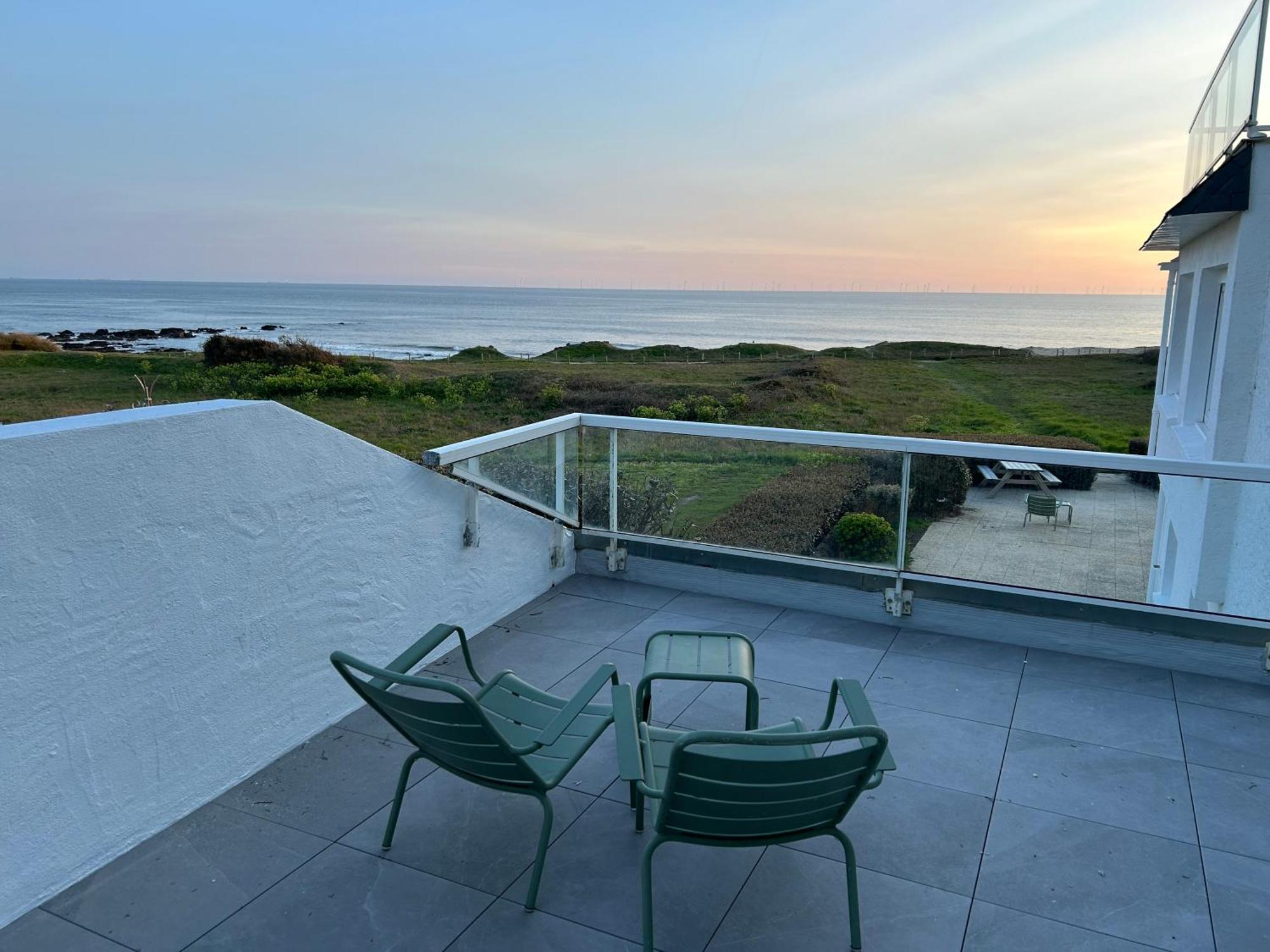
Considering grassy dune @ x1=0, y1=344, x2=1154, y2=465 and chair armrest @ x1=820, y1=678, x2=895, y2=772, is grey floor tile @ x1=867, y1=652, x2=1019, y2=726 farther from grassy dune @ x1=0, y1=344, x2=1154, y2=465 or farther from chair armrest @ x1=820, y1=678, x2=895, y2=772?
grassy dune @ x1=0, y1=344, x2=1154, y2=465

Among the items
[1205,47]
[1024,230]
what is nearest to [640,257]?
[1024,230]

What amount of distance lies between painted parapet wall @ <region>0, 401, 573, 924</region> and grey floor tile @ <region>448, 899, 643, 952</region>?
1374mm

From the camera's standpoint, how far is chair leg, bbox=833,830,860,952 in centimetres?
249

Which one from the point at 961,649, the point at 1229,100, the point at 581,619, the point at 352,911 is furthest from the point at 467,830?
the point at 1229,100

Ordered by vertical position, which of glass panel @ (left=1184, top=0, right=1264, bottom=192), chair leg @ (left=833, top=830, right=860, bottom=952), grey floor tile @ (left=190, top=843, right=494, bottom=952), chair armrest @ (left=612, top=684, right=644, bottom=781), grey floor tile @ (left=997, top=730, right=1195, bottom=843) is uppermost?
glass panel @ (left=1184, top=0, right=1264, bottom=192)

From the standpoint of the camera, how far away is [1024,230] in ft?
161

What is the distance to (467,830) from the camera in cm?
309

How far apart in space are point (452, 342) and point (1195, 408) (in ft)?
233

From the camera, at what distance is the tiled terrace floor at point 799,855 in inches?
102

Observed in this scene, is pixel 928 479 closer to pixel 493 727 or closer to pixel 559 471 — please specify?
pixel 559 471

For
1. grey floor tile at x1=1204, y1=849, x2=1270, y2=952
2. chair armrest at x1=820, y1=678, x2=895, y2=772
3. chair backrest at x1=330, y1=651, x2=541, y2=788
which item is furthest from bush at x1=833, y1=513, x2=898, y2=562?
chair backrest at x1=330, y1=651, x2=541, y2=788

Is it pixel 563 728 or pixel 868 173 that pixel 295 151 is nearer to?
pixel 868 173

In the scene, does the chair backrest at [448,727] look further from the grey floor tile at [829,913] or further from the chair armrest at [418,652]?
the grey floor tile at [829,913]

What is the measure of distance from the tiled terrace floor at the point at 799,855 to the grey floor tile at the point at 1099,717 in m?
0.01
